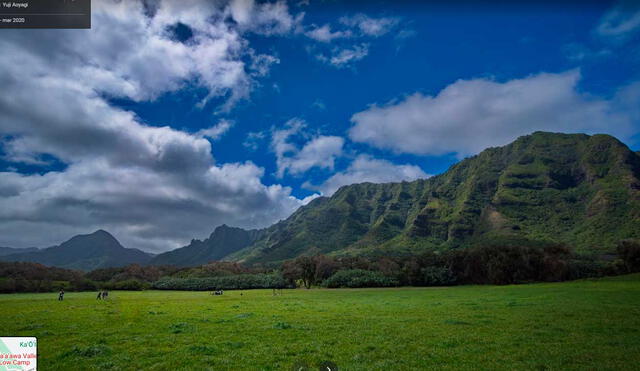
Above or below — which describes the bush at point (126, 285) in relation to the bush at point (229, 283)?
above

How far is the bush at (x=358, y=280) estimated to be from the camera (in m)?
114

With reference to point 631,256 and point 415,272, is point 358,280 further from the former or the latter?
point 631,256

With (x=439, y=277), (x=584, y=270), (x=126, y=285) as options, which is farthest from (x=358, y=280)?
(x=126, y=285)

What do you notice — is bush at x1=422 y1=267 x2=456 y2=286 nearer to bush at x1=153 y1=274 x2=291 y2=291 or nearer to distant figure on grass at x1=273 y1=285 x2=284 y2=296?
distant figure on grass at x1=273 y1=285 x2=284 y2=296

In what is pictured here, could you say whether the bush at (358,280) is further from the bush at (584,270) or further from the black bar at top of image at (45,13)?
the black bar at top of image at (45,13)

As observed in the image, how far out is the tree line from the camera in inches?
4181

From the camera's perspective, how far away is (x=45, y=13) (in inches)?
589

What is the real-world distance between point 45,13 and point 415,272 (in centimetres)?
11790

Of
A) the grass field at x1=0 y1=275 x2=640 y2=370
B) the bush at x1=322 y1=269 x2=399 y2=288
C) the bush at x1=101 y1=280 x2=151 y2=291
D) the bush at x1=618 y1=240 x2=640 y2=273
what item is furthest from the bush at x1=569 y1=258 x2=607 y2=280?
the bush at x1=101 y1=280 x2=151 y2=291

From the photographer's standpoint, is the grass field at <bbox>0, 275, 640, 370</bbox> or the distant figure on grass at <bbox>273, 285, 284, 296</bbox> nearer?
the grass field at <bbox>0, 275, 640, 370</bbox>

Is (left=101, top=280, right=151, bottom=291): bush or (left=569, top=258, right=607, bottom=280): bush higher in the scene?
(left=101, top=280, right=151, bottom=291): bush

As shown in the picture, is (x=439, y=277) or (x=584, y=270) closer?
(x=439, y=277)

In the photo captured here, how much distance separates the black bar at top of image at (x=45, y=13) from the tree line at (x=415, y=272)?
110936 millimetres

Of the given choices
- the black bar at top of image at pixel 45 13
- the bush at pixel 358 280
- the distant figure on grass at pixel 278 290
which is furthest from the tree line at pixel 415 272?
the black bar at top of image at pixel 45 13
